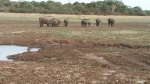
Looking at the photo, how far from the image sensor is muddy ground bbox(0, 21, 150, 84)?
1164 centimetres

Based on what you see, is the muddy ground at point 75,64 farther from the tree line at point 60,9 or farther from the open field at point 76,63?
the tree line at point 60,9

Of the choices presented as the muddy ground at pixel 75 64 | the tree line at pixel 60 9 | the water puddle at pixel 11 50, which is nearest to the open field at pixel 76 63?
the muddy ground at pixel 75 64

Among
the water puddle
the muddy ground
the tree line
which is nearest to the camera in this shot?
the muddy ground

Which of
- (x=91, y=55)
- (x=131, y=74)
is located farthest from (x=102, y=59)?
(x=131, y=74)

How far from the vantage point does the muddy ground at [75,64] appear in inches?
458

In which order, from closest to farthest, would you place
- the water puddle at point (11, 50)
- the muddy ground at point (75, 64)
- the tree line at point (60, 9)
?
the muddy ground at point (75, 64) < the water puddle at point (11, 50) < the tree line at point (60, 9)

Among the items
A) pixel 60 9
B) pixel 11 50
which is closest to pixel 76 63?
pixel 11 50

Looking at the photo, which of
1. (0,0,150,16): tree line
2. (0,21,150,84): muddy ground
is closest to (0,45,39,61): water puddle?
(0,21,150,84): muddy ground

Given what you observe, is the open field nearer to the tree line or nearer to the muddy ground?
the muddy ground

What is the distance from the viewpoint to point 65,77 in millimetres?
11914

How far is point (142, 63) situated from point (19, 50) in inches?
308

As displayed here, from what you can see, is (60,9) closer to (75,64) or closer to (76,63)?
(76,63)

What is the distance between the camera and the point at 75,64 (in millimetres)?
15508

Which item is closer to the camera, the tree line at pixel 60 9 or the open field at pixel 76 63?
the open field at pixel 76 63
